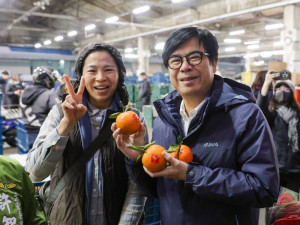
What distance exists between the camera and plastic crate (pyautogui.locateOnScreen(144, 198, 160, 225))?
2.07 m

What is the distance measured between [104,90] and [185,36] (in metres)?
0.60

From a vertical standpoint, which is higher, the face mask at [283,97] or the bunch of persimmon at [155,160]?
the face mask at [283,97]

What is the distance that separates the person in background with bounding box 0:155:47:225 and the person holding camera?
2563 mm

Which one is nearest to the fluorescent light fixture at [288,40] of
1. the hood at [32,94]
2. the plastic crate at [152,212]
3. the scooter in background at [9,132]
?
the hood at [32,94]

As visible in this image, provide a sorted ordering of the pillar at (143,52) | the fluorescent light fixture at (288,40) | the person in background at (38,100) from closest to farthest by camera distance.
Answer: the person in background at (38,100) → the fluorescent light fixture at (288,40) → the pillar at (143,52)

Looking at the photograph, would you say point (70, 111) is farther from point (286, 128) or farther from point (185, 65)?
point (286, 128)

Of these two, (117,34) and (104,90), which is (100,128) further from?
(117,34)

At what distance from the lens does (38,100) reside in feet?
17.0

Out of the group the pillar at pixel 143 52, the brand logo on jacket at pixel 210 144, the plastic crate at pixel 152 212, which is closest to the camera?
the brand logo on jacket at pixel 210 144

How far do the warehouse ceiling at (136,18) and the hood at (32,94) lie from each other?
9.02 m

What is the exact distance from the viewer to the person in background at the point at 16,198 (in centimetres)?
138

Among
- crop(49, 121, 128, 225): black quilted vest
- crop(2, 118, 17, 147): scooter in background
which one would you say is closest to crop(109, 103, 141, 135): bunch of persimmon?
crop(49, 121, 128, 225): black quilted vest

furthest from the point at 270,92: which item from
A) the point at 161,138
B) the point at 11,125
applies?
the point at 11,125

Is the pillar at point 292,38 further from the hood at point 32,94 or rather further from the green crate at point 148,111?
the hood at point 32,94
